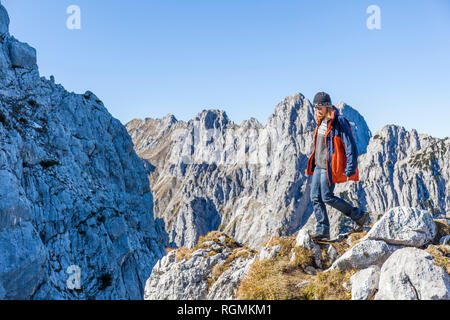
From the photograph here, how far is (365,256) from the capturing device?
9602 mm

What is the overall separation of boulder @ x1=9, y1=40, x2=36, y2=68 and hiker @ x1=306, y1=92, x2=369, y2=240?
3056 inches

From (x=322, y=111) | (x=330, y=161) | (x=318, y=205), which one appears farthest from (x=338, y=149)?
(x=318, y=205)

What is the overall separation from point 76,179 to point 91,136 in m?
25.2

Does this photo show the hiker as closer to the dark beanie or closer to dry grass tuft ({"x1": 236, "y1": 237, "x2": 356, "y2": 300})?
the dark beanie

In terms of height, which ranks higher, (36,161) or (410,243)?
(36,161)

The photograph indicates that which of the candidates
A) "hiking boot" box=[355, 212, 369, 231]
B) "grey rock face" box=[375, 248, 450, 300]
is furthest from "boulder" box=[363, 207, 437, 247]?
"grey rock face" box=[375, 248, 450, 300]

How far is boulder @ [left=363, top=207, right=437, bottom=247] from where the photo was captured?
10055 mm

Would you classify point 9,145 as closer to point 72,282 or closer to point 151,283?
point 72,282

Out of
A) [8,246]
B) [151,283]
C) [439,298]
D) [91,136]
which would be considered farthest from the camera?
[91,136]

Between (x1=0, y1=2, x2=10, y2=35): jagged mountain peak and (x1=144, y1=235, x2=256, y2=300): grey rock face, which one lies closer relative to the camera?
(x1=144, y1=235, x2=256, y2=300): grey rock face

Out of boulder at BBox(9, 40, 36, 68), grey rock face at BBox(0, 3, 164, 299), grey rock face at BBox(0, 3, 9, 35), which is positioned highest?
A: grey rock face at BBox(0, 3, 9, 35)

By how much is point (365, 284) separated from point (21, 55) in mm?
83038

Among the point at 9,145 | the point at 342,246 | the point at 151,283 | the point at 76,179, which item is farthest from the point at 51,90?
the point at 342,246
